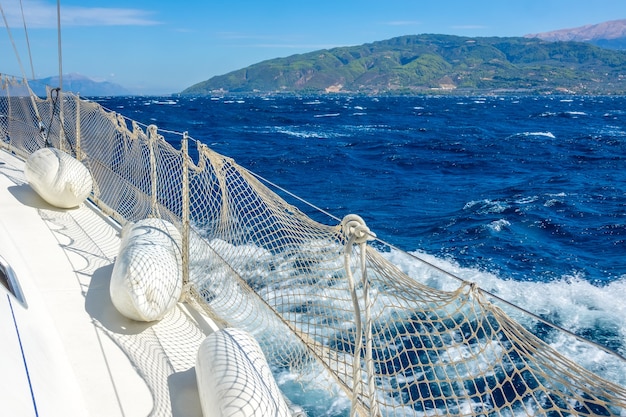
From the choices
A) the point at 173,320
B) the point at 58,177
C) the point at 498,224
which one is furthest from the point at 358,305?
the point at 498,224

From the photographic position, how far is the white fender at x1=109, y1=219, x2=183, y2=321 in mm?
3604

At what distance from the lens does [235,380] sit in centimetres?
261

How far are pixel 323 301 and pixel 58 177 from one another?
3659mm

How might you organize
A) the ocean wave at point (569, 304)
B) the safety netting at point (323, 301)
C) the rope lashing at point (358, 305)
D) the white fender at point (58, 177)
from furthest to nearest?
the ocean wave at point (569, 304), the white fender at point (58, 177), the safety netting at point (323, 301), the rope lashing at point (358, 305)

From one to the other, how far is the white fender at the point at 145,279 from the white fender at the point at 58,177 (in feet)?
7.75

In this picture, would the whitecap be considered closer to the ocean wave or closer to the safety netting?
the ocean wave

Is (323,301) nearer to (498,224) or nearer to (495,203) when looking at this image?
(498,224)

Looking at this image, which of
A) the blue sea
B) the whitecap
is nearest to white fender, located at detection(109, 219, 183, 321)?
the blue sea

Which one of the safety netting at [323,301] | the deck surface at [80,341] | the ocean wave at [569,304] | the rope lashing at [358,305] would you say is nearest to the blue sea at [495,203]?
the ocean wave at [569,304]

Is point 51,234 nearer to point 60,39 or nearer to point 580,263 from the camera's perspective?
point 60,39

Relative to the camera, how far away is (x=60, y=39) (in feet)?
18.8

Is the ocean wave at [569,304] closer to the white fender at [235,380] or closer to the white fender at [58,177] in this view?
the white fender at [235,380]

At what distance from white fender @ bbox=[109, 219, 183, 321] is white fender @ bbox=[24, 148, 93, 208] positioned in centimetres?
236

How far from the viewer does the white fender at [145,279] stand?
360 centimetres
